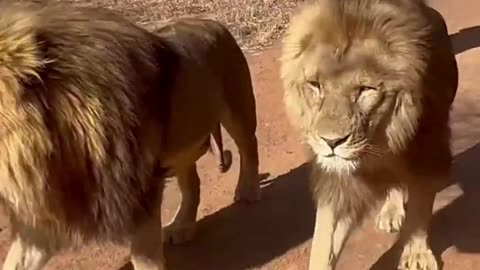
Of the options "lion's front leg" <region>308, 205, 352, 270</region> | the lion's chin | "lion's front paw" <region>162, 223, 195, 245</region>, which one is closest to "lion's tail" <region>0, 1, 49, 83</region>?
the lion's chin

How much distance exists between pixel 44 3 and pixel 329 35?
3.19ft

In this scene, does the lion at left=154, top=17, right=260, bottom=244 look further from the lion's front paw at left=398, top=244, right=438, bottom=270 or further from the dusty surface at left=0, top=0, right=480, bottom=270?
the lion's front paw at left=398, top=244, right=438, bottom=270

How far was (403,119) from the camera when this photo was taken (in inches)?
133

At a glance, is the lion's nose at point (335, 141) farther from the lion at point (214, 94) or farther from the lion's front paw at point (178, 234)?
the lion's front paw at point (178, 234)

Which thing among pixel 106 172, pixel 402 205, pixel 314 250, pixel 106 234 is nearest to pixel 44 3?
pixel 106 172

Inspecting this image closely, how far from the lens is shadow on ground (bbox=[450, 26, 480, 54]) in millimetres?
6895

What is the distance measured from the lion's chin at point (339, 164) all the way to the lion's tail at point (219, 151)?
1.07m

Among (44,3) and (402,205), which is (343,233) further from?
(44,3)

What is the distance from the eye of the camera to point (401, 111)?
3361 mm

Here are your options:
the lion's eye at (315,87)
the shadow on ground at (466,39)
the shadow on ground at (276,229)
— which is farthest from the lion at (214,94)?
the shadow on ground at (466,39)

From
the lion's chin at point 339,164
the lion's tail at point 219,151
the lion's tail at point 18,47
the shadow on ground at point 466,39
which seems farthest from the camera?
the shadow on ground at point 466,39

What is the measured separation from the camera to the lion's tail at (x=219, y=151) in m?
4.59

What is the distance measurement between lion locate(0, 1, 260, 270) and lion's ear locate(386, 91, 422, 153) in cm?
87

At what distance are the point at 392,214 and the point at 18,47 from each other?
6.98ft
